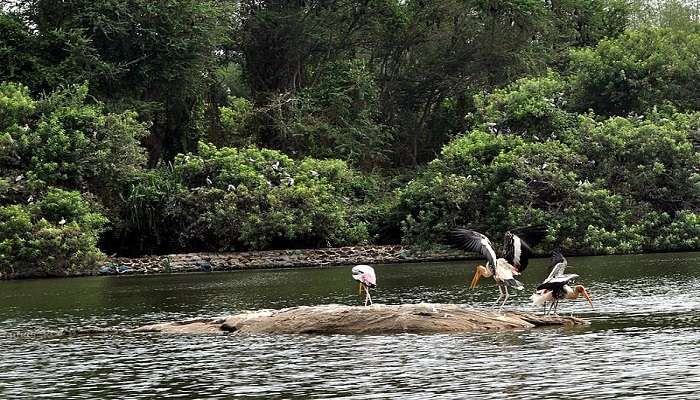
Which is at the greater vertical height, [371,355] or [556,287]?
[556,287]

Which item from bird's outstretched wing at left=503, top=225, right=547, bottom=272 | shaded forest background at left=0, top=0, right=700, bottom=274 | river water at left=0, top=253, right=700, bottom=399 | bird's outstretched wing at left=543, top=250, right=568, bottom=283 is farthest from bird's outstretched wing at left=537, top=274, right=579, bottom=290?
shaded forest background at left=0, top=0, right=700, bottom=274

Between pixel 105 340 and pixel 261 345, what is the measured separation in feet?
15.1

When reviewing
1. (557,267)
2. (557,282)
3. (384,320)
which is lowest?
(384,320)

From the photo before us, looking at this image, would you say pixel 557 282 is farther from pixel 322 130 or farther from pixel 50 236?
pixel 322 130

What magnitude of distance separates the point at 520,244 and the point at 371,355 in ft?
21.2

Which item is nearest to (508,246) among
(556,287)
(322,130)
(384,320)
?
(556,287)

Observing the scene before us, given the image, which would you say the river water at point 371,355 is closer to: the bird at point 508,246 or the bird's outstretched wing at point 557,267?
the bird's outstretched wing at point 557,267

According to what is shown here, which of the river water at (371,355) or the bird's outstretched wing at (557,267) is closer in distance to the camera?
the river water at (371,355)

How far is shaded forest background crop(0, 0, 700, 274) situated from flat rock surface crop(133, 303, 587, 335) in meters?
26.4

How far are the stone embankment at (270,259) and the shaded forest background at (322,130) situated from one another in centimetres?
101

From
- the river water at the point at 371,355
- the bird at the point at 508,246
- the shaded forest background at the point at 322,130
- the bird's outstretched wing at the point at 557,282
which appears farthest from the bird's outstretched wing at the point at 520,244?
the shaded forest background at the point at 322,130

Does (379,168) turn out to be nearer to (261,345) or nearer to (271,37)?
(271,37)

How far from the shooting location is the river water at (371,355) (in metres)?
18.6

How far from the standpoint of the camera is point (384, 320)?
2653cm
